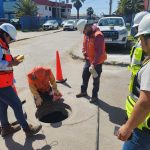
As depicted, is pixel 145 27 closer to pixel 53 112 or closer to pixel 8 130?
pixel 8 130

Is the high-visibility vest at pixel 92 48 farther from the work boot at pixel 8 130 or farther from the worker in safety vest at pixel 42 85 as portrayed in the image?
the work boot at pixel 8 130

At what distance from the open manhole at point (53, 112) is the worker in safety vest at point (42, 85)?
164 millimetres

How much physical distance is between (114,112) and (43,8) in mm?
54874

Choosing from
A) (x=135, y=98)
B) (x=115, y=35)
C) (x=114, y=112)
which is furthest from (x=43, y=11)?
(x=135, y=98)

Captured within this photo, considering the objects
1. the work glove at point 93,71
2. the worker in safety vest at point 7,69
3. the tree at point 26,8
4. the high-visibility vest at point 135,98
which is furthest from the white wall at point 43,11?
the high-visibility vest at point 135,98

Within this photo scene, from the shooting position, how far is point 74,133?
179 inches

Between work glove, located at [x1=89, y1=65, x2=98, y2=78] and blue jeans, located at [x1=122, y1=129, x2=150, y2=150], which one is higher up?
blue jeans, located at [x1=122, y1=129, x2=150, y2=150]

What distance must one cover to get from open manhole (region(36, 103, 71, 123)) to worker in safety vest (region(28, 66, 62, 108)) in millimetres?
164

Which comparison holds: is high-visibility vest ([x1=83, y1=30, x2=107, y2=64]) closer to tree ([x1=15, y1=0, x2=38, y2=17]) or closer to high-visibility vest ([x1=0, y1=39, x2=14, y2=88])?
high-visibility vest ([x1=0, y1=39, x2=14, y2=88])

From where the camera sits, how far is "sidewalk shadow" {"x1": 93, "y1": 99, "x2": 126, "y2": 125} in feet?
16.4

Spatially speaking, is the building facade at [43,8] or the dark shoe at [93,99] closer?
the dark shoe at [93,99]

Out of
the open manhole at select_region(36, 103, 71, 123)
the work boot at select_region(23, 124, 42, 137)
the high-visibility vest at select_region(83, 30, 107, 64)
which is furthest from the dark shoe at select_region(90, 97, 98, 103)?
the work boot at select_region(23, 124, 42, 137)

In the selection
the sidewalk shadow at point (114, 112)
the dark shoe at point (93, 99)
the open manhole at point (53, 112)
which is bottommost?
the open manhole at point (53, 112)

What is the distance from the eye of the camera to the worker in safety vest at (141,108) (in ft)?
6.61
